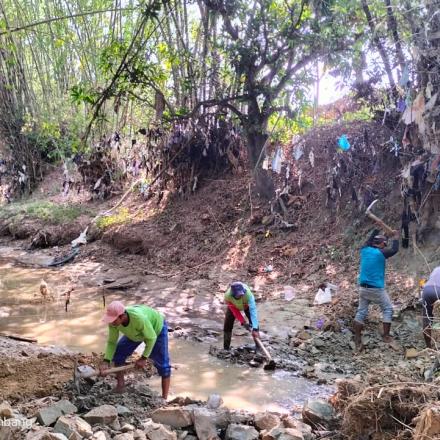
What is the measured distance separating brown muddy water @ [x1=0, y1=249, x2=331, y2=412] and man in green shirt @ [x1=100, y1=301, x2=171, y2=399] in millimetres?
468

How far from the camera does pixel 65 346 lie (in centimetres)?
616

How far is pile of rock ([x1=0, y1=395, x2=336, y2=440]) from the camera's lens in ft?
10.5

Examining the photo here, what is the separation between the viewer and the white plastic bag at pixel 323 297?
7.16 metres

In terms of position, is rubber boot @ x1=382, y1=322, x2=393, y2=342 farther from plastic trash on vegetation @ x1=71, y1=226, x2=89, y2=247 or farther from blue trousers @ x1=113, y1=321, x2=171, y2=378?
plastic trash on vegetation @ x1=71, y1=226, x2=89, y2=247

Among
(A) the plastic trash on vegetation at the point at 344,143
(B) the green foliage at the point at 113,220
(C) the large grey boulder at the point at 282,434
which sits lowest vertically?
(C) the large grey boulder at the point at 282,434

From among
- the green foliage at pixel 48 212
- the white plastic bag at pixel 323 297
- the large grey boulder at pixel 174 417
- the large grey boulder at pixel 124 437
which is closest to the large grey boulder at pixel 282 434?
the large grey boulder at pixel 174 417

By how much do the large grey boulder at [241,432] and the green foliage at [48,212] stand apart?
35.8 feet

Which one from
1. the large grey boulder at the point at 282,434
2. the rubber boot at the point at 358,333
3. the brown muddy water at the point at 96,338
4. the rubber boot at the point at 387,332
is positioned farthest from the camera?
the rubber boot at the point at 358,333

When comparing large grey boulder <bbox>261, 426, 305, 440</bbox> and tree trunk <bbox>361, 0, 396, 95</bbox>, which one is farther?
tree trunk <bbox>361, 0, 396, 95</bbox>

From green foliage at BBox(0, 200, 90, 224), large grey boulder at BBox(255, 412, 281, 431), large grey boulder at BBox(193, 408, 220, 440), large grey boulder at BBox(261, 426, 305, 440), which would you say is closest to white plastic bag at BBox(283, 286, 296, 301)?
large grey boulder at BBox(255, 412, 281, 431)

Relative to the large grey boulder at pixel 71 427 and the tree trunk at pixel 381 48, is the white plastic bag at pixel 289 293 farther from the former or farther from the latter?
the large grey boulder at pixel 71 427

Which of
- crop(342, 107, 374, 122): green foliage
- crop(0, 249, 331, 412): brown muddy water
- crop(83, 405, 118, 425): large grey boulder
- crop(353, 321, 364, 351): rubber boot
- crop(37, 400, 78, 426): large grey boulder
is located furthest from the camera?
crop(342, 107, 374, 122): green foliage

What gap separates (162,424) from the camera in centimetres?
359

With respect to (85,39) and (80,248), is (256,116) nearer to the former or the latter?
(80,248)
